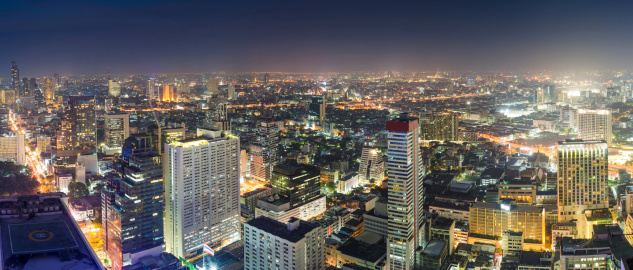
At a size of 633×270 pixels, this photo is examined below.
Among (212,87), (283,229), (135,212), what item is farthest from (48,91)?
(283,229)

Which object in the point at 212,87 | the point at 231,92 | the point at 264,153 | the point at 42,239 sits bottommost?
the point at 264,153

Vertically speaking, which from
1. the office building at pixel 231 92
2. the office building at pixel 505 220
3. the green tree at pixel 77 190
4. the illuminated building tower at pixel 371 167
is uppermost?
the office building at pixel 231 92

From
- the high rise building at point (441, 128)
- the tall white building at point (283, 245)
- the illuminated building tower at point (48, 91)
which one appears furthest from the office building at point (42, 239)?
the high rise building at point (441, 128)

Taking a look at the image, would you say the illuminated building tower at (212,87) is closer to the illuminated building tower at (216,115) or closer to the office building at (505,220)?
the illuminated building tower at (216,115)

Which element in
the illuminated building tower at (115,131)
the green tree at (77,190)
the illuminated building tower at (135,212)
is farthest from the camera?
the illuminated building tower at (115,131)

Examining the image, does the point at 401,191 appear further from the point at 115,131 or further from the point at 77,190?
the point at 115,131

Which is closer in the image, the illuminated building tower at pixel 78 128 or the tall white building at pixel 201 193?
the tall white building at pixel 201 193

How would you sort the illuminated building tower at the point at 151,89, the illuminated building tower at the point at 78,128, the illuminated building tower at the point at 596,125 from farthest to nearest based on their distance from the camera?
1. the illuminated building tower at the point at 151,89
2. the illuminated building tower at the point at 78,128
3. the illuminated building tower at the point at 596,125
